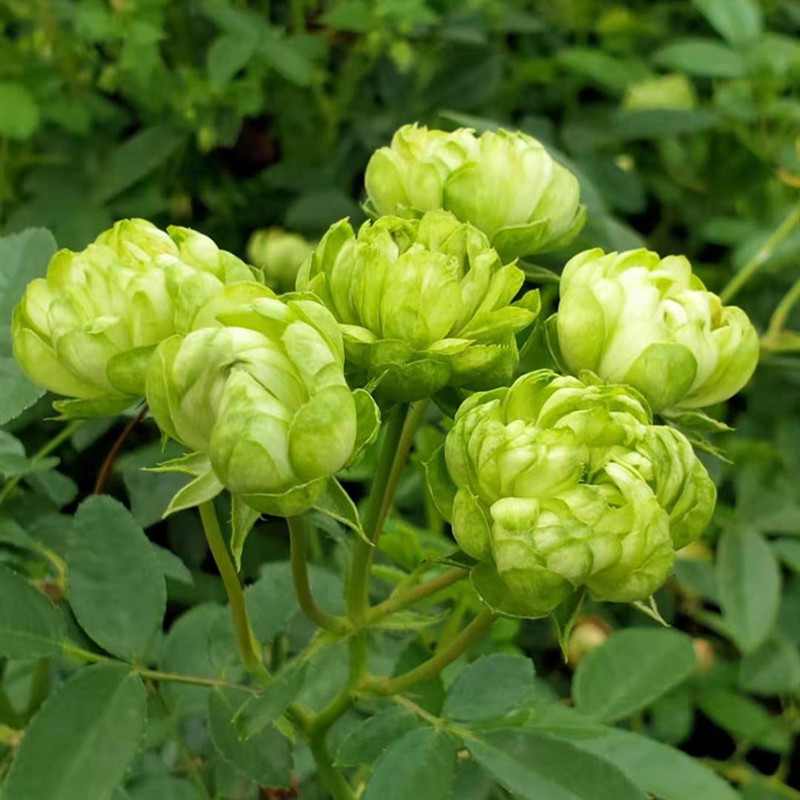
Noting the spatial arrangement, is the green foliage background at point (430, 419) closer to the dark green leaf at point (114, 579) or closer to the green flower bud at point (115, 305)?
the dark green leaf at point (114, 579)

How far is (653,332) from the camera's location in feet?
2.59

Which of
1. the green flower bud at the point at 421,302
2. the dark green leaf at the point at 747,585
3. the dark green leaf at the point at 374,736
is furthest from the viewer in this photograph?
the dark green leaf at the point at 747,585

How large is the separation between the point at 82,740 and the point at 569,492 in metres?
0.34

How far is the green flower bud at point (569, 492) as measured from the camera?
67 cm

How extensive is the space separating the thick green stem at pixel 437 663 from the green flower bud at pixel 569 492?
0.26 ft

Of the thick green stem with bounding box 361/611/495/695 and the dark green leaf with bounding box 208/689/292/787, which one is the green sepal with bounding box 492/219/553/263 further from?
the dark green leaf with bounding box 208/689/292/787

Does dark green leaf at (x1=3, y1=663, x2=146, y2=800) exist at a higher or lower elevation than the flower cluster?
lower

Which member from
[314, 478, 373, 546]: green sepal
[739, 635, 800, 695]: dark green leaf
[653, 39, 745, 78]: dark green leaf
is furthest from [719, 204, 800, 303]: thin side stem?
[314, 478, 373, 546]: green sepal

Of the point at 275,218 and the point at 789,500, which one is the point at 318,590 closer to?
the point at 789,500

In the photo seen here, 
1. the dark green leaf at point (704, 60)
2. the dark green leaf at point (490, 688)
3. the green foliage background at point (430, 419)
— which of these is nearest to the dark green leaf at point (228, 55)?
the green foliage background at point (430, 419)

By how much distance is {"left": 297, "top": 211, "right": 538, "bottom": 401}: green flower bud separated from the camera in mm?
743

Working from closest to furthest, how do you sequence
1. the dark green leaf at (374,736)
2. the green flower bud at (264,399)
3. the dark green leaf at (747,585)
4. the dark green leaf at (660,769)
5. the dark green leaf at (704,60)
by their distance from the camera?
the green flower bud at (264,399) < the dark green leaf at (374,736) < the dark green leaf at (660,769) < the dark green leaf at (747,585) < the dark green leaf at (704,60)

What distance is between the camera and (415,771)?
798mm

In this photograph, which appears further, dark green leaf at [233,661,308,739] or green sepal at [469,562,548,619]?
dark green leaf at [233,661,308,739]
